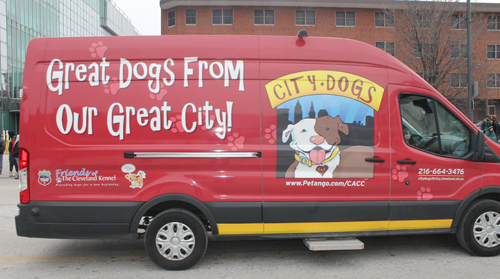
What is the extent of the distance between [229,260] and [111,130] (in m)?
2.15

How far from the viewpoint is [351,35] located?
34969 millimetres

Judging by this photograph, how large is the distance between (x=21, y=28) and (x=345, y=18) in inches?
1278

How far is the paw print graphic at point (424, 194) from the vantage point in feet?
14.1

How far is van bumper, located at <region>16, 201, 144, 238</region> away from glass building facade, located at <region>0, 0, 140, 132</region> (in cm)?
2931

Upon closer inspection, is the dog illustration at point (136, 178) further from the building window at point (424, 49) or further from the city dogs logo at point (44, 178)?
the building window at point (424, 49)

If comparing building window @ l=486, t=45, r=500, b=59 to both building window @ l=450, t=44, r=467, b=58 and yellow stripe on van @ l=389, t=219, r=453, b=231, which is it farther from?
yellow stripe on van @ l=389, t=219, r=453, b=231

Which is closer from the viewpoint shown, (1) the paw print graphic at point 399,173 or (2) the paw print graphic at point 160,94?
(2) the paw print graphic at point 160,94

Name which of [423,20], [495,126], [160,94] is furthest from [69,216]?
[423,20]

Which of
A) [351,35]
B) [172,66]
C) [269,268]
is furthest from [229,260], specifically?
[351,35]

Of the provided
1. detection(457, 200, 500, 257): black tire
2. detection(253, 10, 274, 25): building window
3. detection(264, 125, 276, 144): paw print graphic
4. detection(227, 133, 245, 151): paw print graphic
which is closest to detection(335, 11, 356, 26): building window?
detection(253, 10, 274, 25): building window

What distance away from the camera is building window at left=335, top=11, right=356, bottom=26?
34.9 meters

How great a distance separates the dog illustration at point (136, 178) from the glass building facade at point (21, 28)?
29.9 m

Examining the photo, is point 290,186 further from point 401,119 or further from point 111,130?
point 111,130

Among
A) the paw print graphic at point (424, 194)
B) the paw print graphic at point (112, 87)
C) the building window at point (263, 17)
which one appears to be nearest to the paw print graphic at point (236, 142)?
the paw print graphic at point (112, 87)
